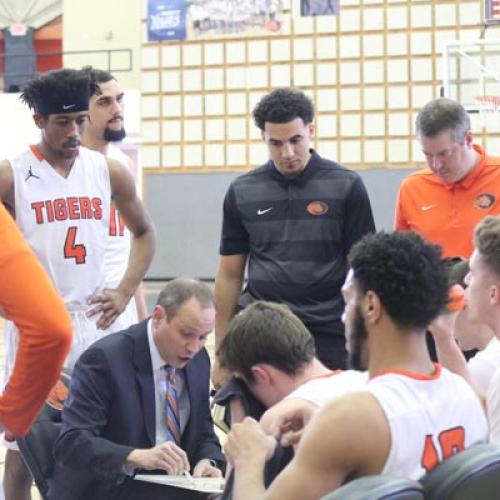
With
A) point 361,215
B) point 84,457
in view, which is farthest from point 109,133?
point 84,457

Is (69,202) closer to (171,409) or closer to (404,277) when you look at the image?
(171,409)

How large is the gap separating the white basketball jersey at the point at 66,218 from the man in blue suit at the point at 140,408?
1.68ft

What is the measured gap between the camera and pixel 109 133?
4.29 meters

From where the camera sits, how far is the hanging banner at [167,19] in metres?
14.5

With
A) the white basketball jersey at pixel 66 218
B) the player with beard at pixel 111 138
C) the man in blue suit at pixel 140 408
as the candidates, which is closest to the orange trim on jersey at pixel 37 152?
the white basketball jersey at pixel 66 218

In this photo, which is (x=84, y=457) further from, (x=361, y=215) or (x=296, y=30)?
(x=296, y=30)

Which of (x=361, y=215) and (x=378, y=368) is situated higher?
(x=361, y=215)

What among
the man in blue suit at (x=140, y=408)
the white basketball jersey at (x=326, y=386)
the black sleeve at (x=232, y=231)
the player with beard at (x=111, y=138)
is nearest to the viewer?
the white basketball jersey at (x=326, y=386)

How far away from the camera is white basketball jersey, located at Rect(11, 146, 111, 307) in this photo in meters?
3.50

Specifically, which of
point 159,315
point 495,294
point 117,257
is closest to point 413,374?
point 495,294

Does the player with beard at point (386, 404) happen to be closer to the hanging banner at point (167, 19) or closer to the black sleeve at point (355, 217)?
the black sleeve at point (355, 217)

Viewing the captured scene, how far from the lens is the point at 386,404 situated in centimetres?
181

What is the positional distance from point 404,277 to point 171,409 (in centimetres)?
141

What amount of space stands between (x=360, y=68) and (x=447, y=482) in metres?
12.6
